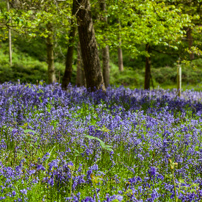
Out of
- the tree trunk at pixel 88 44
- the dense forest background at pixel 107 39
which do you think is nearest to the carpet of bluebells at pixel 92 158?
the tree trunk at pixel 88 44

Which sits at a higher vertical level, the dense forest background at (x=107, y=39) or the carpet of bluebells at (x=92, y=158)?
the dense forest background at (x=107, y=39)

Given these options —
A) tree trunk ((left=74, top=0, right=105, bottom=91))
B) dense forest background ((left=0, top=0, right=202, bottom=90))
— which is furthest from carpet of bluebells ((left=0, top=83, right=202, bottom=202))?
dense forest background ((left=0, top=0, right=202, bottom=90))

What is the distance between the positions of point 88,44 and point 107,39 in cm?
330

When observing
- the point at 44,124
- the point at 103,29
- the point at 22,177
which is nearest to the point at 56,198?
the point at 22,177

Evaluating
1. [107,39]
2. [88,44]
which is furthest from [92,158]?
[107,39]

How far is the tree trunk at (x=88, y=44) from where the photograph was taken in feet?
26.2

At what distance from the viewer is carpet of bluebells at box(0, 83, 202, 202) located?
2504 mm

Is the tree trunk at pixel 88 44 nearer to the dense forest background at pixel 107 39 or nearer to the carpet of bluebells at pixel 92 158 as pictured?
the dense forest background at pixel 107 39

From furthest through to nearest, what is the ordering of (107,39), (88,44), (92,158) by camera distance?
(107,39) < (88,44) < (92,158)

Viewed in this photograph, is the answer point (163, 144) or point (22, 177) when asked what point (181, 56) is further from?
point (22, 177)

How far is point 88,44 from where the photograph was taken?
8.00 metres

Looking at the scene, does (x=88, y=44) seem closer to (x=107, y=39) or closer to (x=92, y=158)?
(x=107, y=39)

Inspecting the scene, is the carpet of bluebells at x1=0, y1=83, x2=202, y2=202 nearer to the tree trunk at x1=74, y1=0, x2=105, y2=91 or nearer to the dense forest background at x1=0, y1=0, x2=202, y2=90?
the tree trunk at x1=74, y1=0, x2=105, y2=91

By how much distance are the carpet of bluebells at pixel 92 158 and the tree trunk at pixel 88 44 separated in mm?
1082
